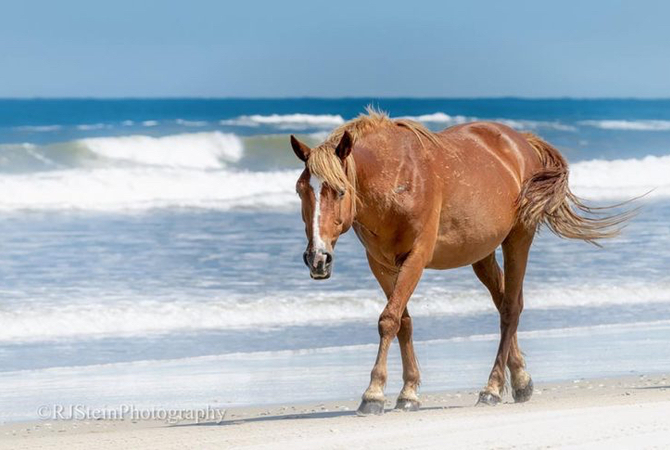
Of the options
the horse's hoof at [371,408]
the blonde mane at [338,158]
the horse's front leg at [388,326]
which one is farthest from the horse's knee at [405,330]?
the blonde mane at [338,158]

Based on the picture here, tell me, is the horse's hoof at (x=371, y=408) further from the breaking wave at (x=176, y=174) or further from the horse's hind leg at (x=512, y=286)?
the breaking wave at (x=176, y=174)

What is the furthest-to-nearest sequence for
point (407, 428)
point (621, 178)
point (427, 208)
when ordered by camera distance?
point (621, 178)
point (427, 208)
point (407, 428)

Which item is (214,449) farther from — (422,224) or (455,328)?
(455,328)

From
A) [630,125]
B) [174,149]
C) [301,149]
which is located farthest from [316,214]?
[630,125]

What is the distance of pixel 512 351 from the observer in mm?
6645

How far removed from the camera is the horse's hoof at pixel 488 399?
6.26 meters

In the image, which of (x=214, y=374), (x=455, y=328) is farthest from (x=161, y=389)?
(x=455, y=328)

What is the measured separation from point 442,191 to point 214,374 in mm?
2074

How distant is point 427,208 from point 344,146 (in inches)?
25.1

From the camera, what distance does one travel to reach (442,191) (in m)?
6.06

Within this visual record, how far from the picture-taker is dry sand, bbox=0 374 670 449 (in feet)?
15.7

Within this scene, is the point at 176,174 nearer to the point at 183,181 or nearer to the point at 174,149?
the point at 183,181

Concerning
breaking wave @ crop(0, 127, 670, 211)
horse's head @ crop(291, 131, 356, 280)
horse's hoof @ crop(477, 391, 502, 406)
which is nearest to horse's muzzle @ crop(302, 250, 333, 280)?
horse's head @ crop(291, 131, 356, 280)

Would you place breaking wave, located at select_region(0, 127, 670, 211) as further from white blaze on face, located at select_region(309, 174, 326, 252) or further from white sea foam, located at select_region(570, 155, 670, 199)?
white blaze on face, located at select_region(309, 174, 326, 252)
